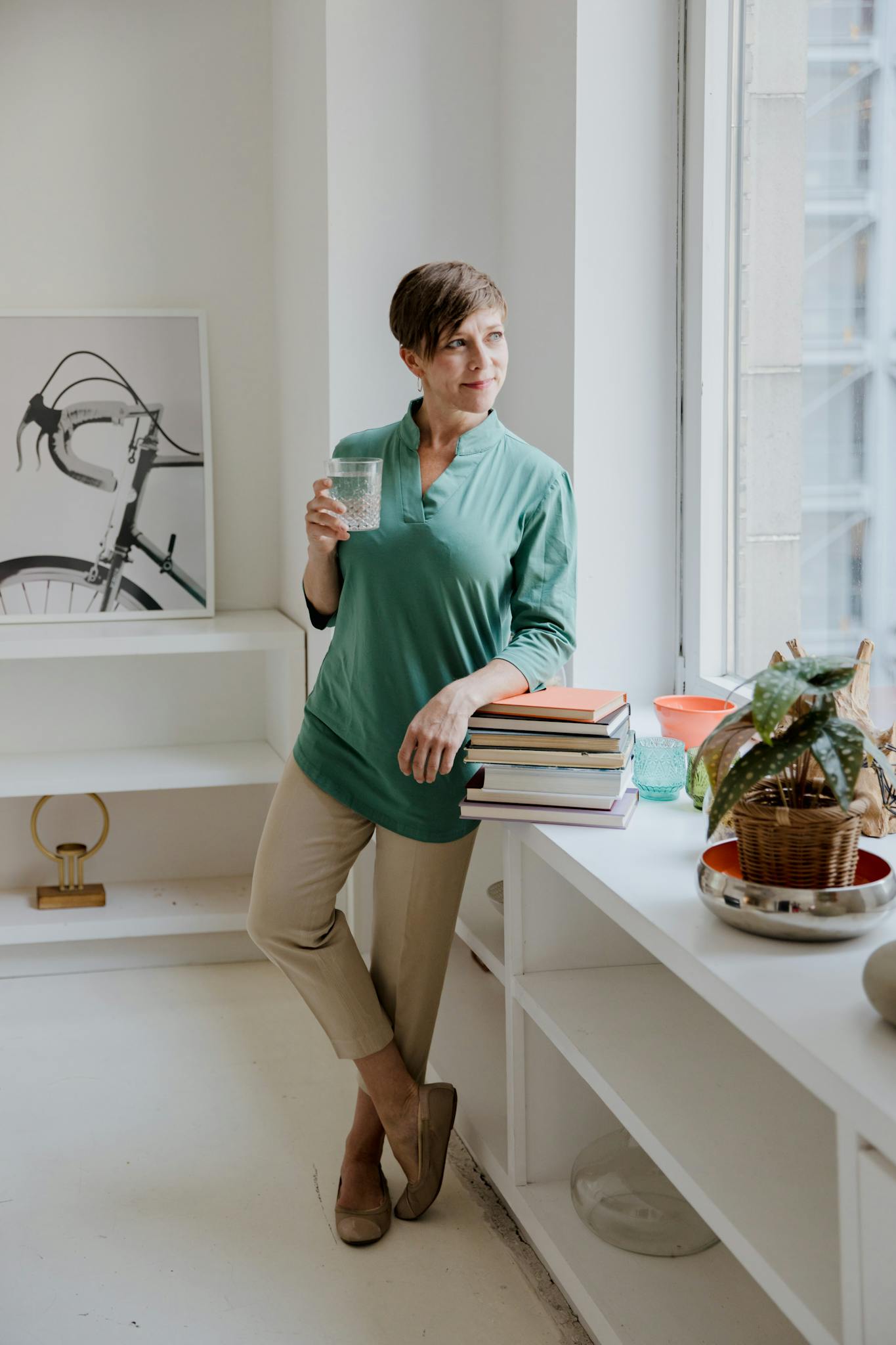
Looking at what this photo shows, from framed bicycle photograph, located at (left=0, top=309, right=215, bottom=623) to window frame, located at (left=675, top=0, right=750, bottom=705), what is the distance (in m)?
1.35

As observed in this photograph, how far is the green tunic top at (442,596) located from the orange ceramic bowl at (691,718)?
0.23m

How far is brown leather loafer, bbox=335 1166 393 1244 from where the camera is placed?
6.58 feet

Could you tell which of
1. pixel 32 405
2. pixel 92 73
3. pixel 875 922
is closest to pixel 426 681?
pixel 875 922

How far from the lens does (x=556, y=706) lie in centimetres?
182

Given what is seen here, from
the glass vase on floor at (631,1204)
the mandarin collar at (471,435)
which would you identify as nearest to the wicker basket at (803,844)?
the glass vase on floor at (631,1204)

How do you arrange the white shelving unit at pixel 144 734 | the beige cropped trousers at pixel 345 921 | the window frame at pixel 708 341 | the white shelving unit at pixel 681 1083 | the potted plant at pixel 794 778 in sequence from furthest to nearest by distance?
1. the white shelving unit at pixel 144 734
2. the window frame at pixel 708 341
3. the beige cropped trousers at pixel 345 921
4. the potted plant at pixel 794 778
5. the white shelving unit at pixel 681 1083

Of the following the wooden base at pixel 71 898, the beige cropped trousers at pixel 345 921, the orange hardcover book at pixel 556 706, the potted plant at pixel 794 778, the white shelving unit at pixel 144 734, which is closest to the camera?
the potted plant at pixel 794 778

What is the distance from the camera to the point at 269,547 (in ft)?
11.0

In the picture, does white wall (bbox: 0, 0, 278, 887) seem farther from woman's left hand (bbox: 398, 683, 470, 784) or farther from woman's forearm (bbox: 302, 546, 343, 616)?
Answer: woman's left hand (bbox: 398, 683, 470, 784)

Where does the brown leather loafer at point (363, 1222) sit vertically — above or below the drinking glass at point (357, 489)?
below

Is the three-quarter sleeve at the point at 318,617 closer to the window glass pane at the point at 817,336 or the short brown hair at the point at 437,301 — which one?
the short brown hair at the point at 437,301

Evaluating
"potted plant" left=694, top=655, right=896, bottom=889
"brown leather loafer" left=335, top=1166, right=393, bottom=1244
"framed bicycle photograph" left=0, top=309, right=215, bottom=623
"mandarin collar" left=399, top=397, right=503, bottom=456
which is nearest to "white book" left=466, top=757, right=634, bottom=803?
"potted plant" left=694, top=655, right=896, bottom=889

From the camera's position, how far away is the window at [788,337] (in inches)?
74.2

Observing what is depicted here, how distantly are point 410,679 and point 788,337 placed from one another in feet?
2.90
